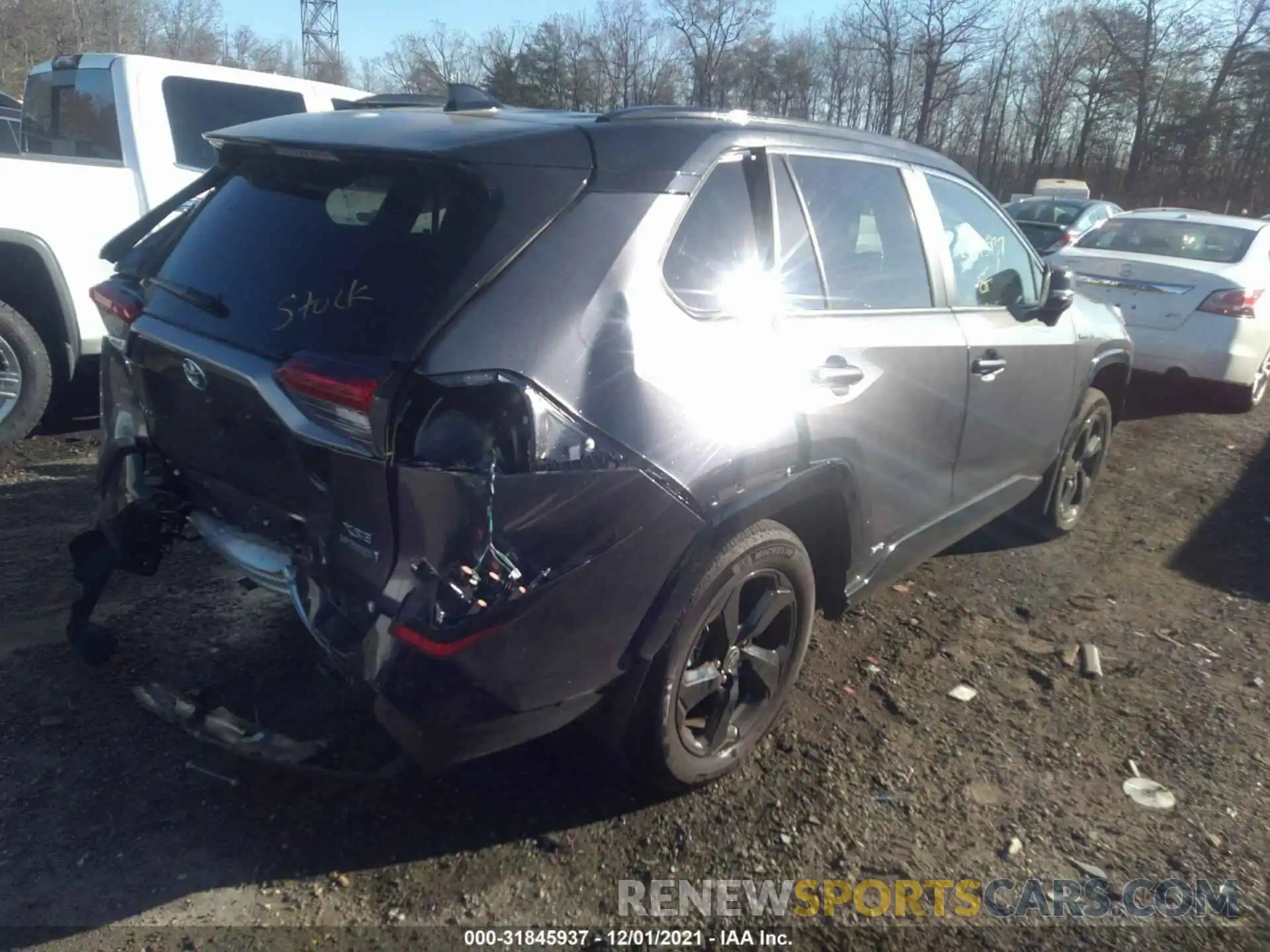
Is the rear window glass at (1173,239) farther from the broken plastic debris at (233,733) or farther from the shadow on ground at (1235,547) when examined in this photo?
the broken plastic debris at (233,733)

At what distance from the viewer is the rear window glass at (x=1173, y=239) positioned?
8.34m

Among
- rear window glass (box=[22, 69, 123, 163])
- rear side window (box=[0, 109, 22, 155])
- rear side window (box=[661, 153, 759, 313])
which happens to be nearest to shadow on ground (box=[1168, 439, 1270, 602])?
rear side window (box=[661, 153, 759, 313])

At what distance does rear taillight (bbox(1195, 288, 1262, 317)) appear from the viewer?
7531mm

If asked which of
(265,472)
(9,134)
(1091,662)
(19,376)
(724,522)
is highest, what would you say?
(9,134)

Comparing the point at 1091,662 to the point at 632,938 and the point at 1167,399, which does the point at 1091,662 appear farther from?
the point at 1167,399

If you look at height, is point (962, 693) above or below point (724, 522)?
below

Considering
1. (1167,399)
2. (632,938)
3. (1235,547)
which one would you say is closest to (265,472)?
(632,938)

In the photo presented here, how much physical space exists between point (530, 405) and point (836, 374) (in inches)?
45.9

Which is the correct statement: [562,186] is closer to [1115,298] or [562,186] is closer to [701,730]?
[701,730]

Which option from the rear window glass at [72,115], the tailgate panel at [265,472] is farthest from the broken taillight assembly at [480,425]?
the rear window glass at [72,115]

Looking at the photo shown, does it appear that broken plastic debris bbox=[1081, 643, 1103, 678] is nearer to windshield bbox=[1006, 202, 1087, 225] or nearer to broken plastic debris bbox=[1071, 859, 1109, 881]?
broken plastic debris bbox=[1071, 859, 1109, 881]

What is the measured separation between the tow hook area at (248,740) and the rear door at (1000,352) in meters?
2.53

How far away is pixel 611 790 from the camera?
9.83 ft

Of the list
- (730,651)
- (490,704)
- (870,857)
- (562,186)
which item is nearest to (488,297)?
(562,186)
